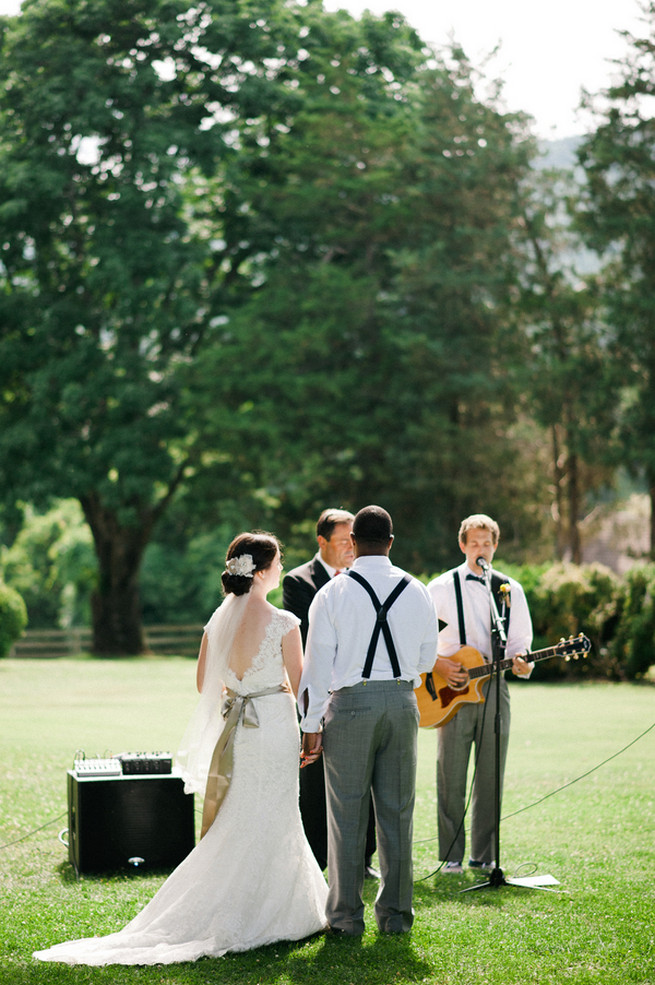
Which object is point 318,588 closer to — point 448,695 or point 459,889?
point 448,695

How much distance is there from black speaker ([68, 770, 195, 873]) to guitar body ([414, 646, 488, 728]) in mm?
1685

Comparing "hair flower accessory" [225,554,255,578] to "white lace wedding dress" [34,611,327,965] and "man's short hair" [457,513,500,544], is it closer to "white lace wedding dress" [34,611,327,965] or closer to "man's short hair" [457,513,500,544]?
"white lace wedding dress" [34,611,327,965]

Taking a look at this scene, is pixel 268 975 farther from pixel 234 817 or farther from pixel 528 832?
pixel 528 832

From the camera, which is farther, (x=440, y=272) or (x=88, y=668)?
(x=440, y=272)

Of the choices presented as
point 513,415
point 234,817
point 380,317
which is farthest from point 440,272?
point 234,817

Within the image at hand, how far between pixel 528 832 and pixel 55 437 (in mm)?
23106

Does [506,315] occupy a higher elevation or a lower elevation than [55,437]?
higher

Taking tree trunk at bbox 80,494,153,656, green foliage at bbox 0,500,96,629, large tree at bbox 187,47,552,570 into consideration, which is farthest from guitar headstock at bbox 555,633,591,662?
green foliage at bbox 0,500,96,629

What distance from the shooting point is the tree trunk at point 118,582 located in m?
32.7

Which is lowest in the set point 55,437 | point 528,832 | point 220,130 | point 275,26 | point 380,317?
point 528,832

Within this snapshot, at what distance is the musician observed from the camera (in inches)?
302

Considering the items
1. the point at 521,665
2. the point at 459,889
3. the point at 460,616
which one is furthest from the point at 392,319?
the point at 459,889

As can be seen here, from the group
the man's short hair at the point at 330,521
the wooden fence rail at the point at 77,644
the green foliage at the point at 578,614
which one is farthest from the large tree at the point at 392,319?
the man's short hair at the point at 330,521

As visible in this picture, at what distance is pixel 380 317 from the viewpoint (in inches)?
1303
